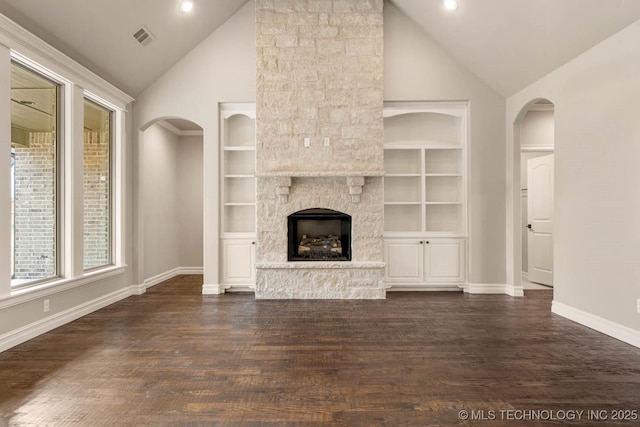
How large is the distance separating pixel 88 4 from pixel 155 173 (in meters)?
2.97

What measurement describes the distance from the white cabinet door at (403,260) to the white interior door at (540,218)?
2119 mm

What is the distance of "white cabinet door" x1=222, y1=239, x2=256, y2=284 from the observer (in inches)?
209

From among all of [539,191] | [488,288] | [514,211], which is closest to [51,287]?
[488,288]

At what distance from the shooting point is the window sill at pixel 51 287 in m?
3.13

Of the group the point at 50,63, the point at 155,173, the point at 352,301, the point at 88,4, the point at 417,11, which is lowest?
the point at 352,301

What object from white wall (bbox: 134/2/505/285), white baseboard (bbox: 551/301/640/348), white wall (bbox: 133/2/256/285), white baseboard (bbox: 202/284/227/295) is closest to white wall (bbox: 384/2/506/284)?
white wall (bbox: 134/2/505/285)

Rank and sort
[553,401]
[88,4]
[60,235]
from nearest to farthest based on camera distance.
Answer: [553,401], [88,4], [60,235]

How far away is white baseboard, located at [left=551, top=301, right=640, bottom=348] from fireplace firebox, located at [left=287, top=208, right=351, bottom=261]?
2.55 m

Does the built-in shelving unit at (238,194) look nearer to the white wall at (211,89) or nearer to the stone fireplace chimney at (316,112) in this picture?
the white wall at (211,89)

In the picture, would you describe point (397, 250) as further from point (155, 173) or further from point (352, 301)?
point (155, 173)

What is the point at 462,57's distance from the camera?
5090mm

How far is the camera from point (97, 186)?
462 centimetres

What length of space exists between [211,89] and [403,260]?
375 cm

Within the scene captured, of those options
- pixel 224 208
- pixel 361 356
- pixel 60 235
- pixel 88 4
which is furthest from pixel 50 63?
pixel 361 356
